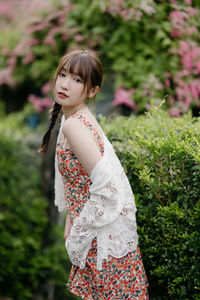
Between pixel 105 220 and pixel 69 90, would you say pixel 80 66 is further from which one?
pixel 105 220

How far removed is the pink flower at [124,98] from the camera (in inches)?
168

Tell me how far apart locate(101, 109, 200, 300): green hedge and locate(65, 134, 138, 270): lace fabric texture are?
0.16m

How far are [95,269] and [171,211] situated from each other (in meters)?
0.48

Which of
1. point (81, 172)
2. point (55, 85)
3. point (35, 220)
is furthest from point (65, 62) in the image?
point (35, 220)

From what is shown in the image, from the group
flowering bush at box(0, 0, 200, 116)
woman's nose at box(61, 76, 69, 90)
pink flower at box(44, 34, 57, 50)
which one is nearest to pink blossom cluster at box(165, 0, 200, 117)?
flowering bush at box(0, 0, 200, 116)

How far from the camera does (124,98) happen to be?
168 inches

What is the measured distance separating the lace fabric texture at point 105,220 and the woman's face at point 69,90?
312mm

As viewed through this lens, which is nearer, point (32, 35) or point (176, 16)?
point (176, 16)

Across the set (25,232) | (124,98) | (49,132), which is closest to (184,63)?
(124,98)

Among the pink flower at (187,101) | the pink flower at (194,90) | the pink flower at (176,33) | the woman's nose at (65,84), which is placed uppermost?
the woman's nose at (65,84)

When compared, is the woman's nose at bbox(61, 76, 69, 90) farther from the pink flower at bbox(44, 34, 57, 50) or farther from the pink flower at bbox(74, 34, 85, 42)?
the pink flower at bbox(44, 34, 57, 50)

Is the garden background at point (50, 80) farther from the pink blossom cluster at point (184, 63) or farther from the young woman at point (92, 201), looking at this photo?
the young woman at point (92, 201)

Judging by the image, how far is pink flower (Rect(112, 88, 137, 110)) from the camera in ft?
14.0

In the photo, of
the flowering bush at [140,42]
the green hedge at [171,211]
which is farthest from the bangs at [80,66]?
the flowering bush at [140,42]
